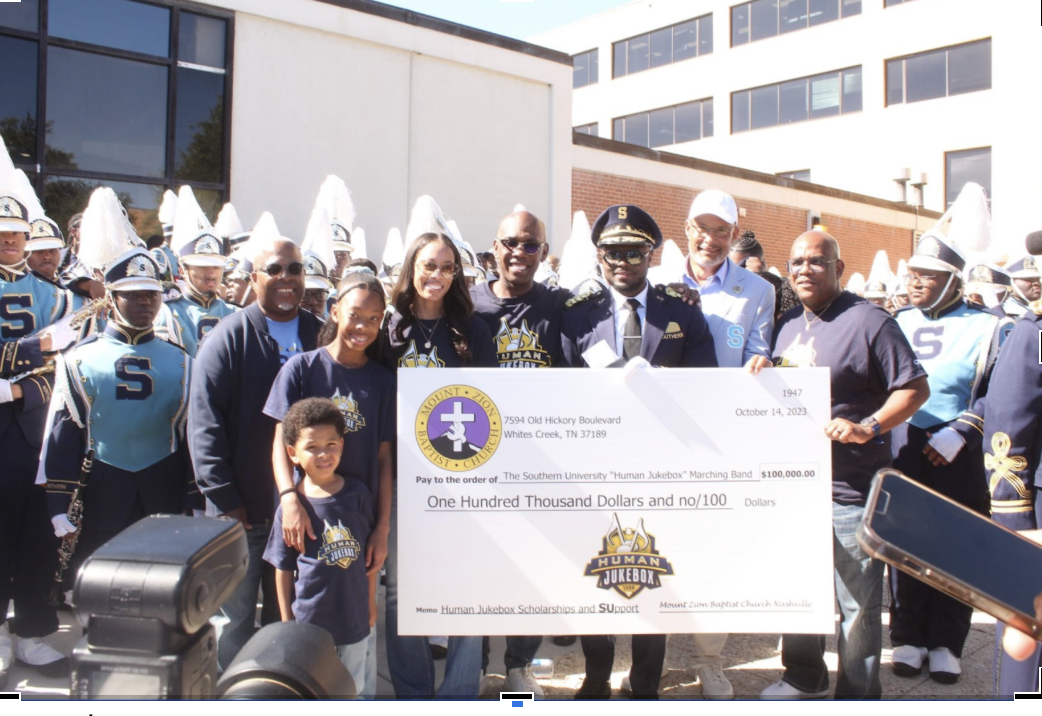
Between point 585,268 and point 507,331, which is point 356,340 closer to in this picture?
point 507,331

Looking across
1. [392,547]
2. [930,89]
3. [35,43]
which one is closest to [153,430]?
[392,547]

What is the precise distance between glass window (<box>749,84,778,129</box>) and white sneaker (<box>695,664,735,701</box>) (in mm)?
31572

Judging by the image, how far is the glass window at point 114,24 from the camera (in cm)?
1114

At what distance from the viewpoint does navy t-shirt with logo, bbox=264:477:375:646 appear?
301cm

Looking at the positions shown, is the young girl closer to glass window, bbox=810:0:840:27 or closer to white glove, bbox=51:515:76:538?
white glove, bbox=51:515:76:538

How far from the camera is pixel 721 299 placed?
4.02 metres

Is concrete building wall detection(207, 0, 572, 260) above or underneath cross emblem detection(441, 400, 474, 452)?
above

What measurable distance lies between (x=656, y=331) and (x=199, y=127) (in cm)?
1057

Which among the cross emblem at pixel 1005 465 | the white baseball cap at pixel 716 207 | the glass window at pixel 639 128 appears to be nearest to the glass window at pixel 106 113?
the white baseball cap at pixel 716 207

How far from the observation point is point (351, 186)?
1318 centimetres

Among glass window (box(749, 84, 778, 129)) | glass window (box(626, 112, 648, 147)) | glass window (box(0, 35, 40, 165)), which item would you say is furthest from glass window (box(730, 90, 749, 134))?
glass window (box(0, 35, 40, 165))

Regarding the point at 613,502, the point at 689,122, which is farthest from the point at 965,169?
Answer: the point at 613,502

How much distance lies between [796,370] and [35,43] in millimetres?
11577

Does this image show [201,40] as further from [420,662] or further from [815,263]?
[420,662]
